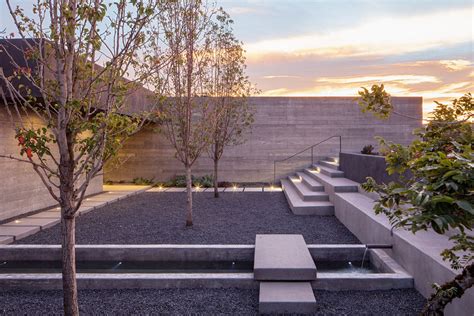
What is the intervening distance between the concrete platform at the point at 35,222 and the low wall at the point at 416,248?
5.87 meters

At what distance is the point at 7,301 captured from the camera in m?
3.94

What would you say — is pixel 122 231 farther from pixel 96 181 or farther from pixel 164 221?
pixel 96 181

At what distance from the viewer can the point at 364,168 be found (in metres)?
8.35

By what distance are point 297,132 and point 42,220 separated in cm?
931

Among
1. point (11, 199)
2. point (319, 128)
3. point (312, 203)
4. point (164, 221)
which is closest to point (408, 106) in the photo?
point (319, 128)

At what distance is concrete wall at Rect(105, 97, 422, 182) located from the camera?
14.0 m

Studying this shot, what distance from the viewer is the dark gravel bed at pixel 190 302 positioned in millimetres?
3621

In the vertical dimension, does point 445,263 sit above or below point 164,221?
above

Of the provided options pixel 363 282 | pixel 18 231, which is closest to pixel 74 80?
pixel 363 282

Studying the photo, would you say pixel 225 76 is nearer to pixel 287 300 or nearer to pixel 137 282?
pixel 137 282

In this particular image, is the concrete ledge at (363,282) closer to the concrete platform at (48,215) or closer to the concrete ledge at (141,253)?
the concrete ledge at (141,253)

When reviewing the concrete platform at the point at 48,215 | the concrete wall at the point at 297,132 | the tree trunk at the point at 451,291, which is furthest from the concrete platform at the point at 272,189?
the tree trunk at the point at 451,291

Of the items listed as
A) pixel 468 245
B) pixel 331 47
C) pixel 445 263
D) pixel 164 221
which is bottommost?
pixel 164 221

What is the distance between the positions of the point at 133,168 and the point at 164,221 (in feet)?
23.6
